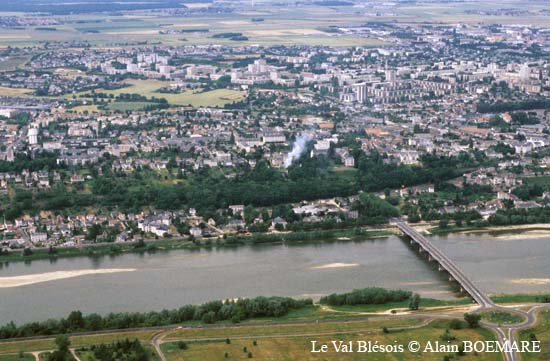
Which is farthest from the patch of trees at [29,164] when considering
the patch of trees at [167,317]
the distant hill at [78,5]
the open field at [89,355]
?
the distant hill at [78,5]

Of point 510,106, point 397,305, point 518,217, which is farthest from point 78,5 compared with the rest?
point 397,305

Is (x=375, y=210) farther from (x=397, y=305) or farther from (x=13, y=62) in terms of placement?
(x=13, y=62)

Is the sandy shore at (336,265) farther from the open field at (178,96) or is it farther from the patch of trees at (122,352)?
the open field at (178,96)

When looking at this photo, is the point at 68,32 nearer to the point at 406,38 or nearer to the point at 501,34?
the point at 406,38

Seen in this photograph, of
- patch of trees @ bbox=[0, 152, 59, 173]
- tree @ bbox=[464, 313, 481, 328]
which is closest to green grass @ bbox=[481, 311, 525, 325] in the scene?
tree @ bbox=[464, 313, 481, 328]

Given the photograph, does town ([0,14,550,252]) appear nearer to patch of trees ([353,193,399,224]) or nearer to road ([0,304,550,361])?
patch of trees ([353,193,399,224])

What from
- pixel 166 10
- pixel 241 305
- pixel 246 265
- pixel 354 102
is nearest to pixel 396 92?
pixel 354 102
